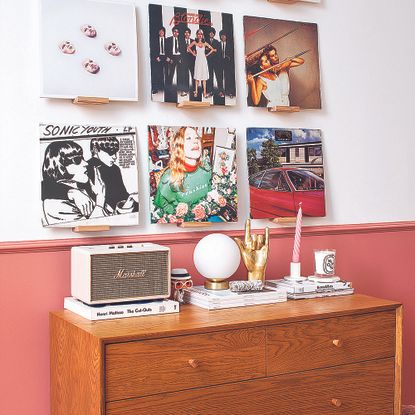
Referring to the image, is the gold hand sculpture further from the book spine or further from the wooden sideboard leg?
the wooden sideboard leg

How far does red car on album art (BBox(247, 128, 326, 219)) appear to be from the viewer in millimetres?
2910

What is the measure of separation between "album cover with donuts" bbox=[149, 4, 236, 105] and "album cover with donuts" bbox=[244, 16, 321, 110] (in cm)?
10

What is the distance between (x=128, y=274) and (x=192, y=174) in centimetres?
58

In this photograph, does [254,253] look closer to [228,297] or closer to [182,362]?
[228,297]

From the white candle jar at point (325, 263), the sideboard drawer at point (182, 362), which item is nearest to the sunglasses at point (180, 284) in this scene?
the sideboard drawer at point (182, 362)

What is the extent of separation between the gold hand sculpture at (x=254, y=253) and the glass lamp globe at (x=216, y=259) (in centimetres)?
8

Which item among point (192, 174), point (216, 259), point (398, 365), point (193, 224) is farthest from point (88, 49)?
point (398, 365)

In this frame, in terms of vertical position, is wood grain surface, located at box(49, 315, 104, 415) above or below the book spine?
below

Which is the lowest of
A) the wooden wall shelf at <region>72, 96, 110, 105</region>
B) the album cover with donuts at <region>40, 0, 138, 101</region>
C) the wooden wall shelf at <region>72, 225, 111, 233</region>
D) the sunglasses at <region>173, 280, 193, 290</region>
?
the sunglasses at <region>173, 280, 193, 290</region>

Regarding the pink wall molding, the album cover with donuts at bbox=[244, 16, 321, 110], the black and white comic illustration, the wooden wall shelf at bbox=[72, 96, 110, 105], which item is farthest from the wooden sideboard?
the album cover with donuts at bbox=[244, 16, 321, 110]

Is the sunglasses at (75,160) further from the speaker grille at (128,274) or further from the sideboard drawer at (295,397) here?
the sideboard drawer at (295,397)

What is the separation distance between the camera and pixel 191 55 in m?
2.78

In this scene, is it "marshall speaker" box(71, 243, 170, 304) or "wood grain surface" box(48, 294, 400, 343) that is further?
"marshall speaker" box(71, 243, 170, 304)

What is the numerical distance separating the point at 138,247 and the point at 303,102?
1049 mm
